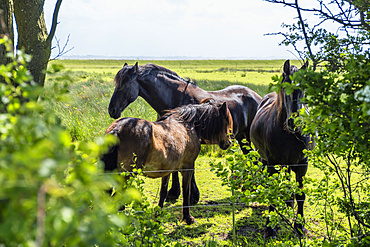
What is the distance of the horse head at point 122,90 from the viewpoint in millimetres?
5837

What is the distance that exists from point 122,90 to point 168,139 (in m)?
1.85

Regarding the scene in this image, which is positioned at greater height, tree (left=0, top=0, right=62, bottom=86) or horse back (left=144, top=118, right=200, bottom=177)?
tree (left=0, top=0, right=62, bottom=86)

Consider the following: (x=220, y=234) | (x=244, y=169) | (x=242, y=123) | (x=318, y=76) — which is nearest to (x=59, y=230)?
(x=318, y=76)

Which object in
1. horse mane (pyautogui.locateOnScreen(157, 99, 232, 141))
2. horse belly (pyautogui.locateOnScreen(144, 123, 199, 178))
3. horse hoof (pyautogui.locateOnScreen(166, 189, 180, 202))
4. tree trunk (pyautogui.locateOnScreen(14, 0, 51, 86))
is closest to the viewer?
tree trunk (pyautogui.locateOnScreen(14, 0, 51, 86))

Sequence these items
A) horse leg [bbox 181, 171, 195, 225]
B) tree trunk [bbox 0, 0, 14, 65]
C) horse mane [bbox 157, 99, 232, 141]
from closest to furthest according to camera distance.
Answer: tree trunk [bbox 0, 0, 14, 65]
horse leg [bbox 181, 171, 195, 225]
horse mane [bbox 157, 99, 232, 141]

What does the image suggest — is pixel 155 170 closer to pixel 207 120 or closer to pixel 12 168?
pixel 207 120

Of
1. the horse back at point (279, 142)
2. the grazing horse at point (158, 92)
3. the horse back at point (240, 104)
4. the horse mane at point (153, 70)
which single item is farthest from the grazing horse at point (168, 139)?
the horse back at point (240, 104)

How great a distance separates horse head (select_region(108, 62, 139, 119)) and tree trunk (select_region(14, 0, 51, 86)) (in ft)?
6.28

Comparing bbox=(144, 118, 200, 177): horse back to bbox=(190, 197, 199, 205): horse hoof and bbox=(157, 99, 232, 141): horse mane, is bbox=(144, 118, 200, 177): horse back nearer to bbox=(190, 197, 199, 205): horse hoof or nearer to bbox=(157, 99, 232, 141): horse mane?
bbox=(157, 99, 232, 141): horse mane

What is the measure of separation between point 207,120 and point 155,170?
1300 mm

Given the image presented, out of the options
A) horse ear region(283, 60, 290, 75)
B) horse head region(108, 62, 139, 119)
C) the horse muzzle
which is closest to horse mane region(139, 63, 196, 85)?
horse head region(108, 62, 139, 119)

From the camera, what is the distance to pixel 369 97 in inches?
53.5

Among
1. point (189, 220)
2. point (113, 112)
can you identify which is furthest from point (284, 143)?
point (113, 112)

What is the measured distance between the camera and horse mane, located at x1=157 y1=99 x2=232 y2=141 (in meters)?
5.08
